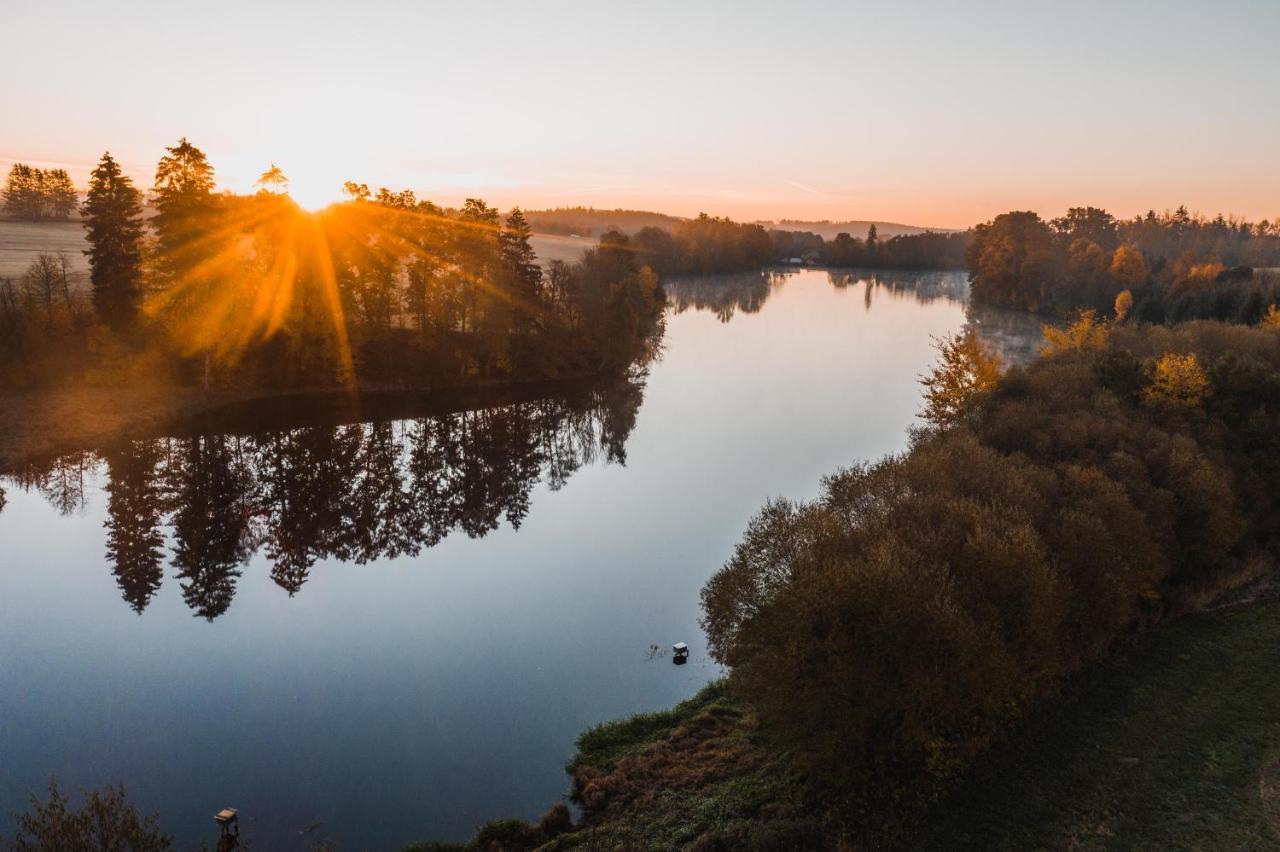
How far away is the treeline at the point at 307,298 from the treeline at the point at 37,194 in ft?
144

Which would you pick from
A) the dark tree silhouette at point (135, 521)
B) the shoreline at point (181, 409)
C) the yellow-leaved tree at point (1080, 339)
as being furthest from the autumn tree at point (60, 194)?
the yellow-leaved tree at point (1080, 339)

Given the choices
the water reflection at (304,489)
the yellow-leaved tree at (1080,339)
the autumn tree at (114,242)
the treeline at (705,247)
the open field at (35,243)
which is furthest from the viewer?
the treeline at (705,247)

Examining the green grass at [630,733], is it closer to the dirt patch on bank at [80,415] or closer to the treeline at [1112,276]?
the dirt patch on bank at [80,415]

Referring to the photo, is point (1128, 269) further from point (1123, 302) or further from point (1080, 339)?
point (1080, 339)

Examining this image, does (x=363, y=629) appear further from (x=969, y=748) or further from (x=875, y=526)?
(x=969, y=748)

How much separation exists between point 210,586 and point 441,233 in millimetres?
38422

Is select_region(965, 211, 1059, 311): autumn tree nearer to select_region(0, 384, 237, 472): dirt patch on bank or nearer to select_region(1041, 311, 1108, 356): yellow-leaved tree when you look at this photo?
select_region(1041, 311, 1108, 356): yellow-leaved tree

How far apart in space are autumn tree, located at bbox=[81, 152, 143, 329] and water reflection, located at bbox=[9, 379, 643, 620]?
1527 centimetres

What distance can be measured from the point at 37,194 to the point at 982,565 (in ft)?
359

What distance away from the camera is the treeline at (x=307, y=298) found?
49031 mm

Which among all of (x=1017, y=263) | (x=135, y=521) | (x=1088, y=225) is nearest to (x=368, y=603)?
(x=135, y=521)

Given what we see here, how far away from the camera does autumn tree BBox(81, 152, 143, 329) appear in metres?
51.6

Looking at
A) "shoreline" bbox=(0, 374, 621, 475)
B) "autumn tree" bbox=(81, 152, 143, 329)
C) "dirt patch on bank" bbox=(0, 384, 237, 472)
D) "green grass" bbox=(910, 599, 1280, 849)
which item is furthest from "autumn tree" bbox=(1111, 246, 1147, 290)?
"autumn tree" bbox=(81, 152, 143, 329)

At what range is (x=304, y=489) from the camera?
39875mm
